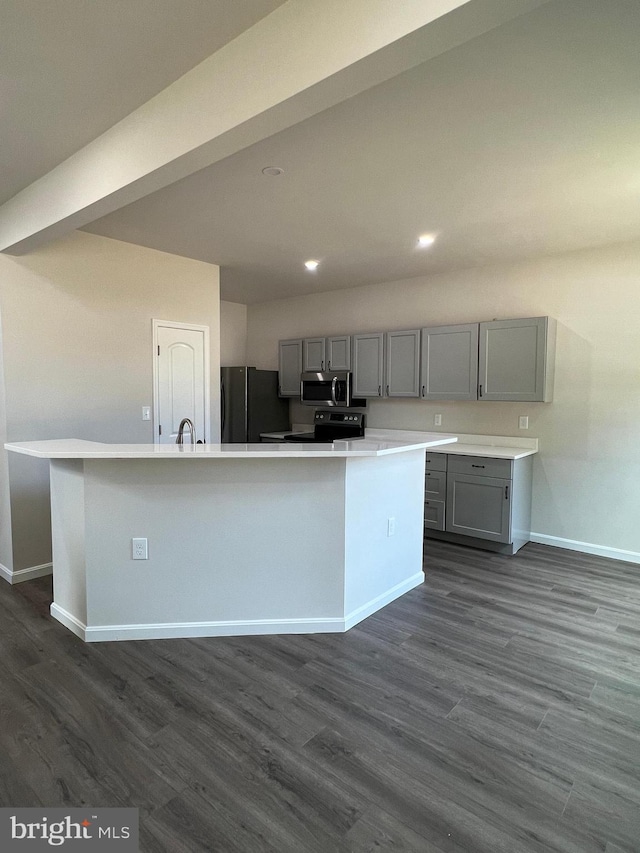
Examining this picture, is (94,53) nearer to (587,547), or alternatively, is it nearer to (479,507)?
(479,507)

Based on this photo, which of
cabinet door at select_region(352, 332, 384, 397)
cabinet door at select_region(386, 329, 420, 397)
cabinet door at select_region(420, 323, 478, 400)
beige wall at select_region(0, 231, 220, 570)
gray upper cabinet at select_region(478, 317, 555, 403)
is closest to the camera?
beige wall at select_region(0, 231, 220, 570)

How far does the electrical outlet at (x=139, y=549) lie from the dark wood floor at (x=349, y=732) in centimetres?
48

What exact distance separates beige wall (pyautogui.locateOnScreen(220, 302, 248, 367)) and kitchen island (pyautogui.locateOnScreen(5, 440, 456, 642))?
3900 millimetres

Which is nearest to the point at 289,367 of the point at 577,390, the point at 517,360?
the point at 517,360

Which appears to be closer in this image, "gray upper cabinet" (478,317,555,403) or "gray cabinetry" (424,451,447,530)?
"gray upper cabinet" (478,317,555,403)

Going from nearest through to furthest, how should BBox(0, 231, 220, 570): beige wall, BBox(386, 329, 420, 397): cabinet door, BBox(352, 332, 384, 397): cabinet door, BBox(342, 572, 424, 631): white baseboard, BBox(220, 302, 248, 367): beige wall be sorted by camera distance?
BBox(342, 572, 424, 631): white baseboard
BBox(0, 231, 220, 570): beige wall
BBox(386, 329, 420, 397): cabinet door
BBox(352, 332, 384, 397): cabinet door
BBox(220, 302, 248, 367): beige wall

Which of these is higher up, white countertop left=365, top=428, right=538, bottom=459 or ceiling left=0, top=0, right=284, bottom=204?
ceiling left=0, top=0, right=284, bottom=204

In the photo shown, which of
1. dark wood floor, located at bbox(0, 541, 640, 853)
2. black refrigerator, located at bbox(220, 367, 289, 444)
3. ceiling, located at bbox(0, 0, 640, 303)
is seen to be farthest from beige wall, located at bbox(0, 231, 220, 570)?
black refrigerator, located at bbox(220, 367, 289, 444)

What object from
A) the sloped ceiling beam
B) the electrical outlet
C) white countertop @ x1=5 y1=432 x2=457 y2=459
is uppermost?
the sloped ceiling beam

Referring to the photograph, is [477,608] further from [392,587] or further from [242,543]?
[242,543]

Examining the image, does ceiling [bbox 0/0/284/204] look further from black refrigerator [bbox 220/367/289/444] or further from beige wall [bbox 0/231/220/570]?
black refrigerator [bbox 220/367/289/444]

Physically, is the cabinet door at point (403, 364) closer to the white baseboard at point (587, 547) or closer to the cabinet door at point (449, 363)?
the cabinet door at point (449, 363)

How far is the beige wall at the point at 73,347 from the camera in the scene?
11.5 ft

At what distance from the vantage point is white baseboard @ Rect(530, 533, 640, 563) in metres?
4.12
